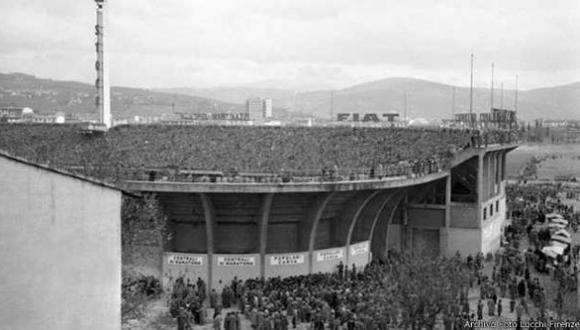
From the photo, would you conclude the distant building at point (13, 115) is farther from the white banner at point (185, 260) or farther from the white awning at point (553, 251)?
the white awning at point (553, 251)

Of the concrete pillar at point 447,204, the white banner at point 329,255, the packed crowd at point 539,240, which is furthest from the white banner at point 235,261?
the concrete pillar at point 447,204

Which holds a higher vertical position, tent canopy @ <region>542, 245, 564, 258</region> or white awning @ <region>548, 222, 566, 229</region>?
white awning @ <region>548, 222, 566, 229</region>

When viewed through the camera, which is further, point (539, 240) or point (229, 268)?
point (539, 240)

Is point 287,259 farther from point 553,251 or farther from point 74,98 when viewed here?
point 74,98

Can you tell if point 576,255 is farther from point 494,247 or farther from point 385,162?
point 385,162

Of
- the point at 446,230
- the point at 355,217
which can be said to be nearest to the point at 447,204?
the point at 446,230

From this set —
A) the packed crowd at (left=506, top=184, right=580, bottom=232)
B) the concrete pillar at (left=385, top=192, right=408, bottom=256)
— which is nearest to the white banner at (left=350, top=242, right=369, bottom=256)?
the concrete pillar at (left=385, top=192, right=408, bottom=256)

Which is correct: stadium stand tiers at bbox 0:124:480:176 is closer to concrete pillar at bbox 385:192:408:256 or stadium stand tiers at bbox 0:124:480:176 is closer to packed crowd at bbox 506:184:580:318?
concrete pillar at bbox 385:192:408:256
